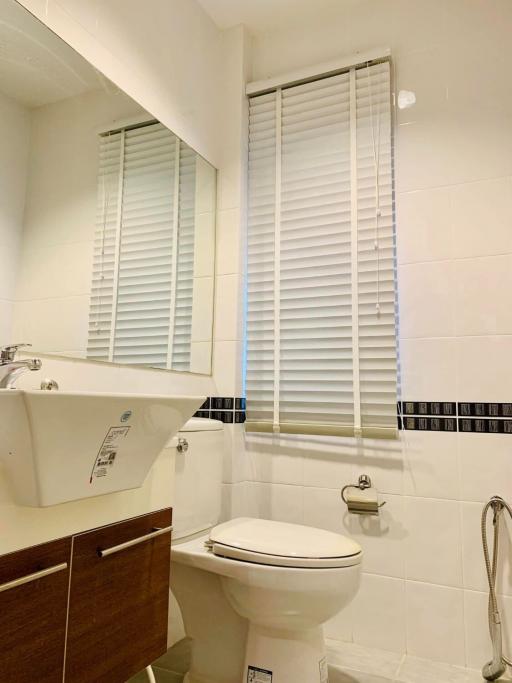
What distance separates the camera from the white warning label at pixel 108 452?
3.07ft

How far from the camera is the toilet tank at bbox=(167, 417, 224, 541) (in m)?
1.48

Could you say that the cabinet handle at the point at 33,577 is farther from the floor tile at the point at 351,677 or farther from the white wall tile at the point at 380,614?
the white wall tile at the point at 380,614

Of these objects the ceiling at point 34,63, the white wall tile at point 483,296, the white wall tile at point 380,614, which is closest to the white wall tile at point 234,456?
the white wall tile at point 380,614

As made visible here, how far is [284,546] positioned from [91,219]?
1.10m

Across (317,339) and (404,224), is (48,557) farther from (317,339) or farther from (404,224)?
(404,224)

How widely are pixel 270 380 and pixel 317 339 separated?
26 centimetres

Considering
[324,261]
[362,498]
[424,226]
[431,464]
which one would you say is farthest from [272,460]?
[424,226]

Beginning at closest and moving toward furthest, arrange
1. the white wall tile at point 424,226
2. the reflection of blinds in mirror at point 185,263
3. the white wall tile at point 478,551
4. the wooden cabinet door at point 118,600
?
the wooden cabinet door at point 118,600 < the white wall tile at point 478,551 < the white wall tile at point 424,226 < the reflection of blinds in mirror at point 185,263

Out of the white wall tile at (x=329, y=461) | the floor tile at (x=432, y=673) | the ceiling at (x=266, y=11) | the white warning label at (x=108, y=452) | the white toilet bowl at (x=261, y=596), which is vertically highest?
the ceiling at (x=266, y=11)

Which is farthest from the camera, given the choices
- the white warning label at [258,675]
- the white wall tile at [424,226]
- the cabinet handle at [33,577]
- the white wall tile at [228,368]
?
the white wall tile at [228,368]

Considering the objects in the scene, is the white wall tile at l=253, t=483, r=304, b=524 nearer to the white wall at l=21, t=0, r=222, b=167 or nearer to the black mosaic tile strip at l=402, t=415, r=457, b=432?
the black mosaic tile strip at l=402, t=415, r=457, b=432

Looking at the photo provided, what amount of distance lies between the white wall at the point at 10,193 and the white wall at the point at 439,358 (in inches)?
44.7

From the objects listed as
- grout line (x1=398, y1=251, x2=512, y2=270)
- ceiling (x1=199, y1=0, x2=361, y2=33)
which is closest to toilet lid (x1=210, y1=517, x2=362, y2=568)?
grout line (x1=398, y1=251, x2=512, y2=270)

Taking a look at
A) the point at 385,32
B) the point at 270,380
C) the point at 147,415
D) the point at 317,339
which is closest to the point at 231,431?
A: the point at 270,380
